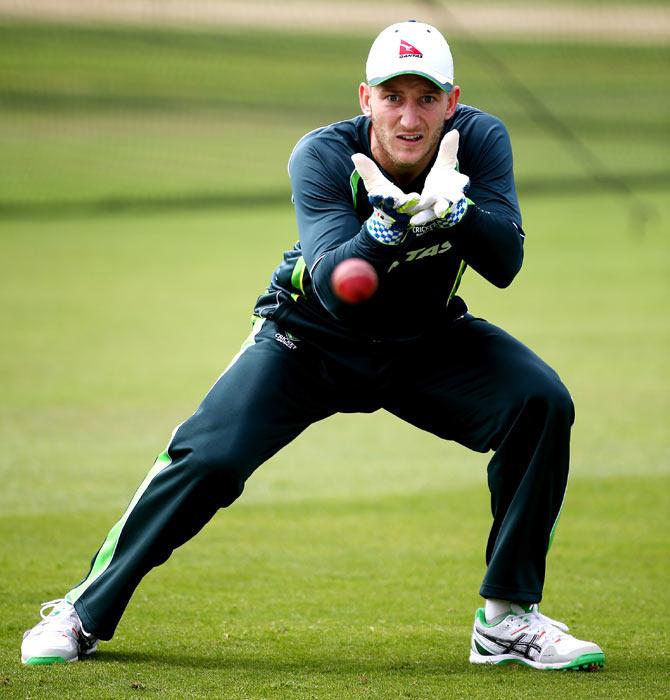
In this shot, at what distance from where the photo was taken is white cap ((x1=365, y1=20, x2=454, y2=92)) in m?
4.62

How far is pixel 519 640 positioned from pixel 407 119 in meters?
1.89

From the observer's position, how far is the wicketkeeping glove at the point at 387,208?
4262 mm

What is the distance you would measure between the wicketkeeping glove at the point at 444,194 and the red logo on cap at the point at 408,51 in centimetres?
39

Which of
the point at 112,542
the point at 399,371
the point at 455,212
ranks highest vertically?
the point at 455,212

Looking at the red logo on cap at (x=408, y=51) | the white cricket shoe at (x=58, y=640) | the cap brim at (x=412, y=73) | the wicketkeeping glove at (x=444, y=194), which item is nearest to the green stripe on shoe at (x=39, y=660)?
the white cricket shoe at (x=58, y=640)

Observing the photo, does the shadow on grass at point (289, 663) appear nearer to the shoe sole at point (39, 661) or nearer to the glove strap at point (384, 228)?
the shoe sole at point (39, 661)

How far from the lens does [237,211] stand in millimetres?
19953

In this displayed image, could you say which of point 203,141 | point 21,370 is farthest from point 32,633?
point 203,141

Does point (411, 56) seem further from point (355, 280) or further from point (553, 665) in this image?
point (553, 665)

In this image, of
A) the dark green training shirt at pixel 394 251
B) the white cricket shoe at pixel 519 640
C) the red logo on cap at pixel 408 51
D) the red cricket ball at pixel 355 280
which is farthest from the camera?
the white cricket shoe at pixel 519 640

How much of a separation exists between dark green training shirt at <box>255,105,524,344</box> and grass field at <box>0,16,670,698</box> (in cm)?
121

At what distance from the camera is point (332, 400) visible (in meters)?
4.95

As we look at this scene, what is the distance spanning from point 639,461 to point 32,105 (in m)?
19.3

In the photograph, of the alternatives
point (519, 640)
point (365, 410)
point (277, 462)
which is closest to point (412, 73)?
point (365, 410)
